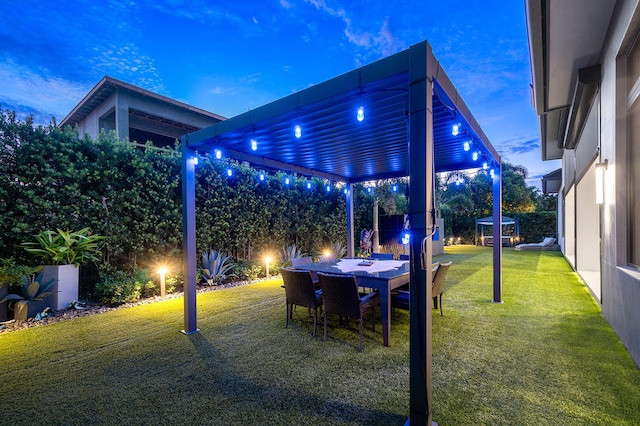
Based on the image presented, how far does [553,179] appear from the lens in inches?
562

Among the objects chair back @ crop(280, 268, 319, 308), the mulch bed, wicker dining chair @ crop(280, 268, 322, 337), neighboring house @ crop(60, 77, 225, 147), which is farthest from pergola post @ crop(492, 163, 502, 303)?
neighboring house @ crop(60, 77, 225, 147)

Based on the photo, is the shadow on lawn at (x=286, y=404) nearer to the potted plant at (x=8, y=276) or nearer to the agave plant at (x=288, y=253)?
the potted plant at (x=8, y=276)

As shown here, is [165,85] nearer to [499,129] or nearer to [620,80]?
[620,80]

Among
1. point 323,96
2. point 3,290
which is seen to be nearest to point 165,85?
point 3,290

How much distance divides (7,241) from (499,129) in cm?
4120

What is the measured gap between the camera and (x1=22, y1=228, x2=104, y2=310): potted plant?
4539 millimetres

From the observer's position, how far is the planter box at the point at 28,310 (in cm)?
423

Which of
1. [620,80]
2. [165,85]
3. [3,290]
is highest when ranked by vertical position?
[165,85]

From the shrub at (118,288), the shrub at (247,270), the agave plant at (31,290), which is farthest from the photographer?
the shrub at (247,270)

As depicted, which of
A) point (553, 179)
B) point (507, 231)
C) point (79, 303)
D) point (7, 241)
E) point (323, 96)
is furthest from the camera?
point (507, 231)

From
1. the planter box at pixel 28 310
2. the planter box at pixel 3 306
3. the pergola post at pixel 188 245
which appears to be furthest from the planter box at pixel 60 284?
the pergola post at pixel 188 245

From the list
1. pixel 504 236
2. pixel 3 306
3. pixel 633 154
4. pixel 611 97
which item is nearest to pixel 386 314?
pixel 633 154

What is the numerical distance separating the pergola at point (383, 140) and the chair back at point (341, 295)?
4.05 feet

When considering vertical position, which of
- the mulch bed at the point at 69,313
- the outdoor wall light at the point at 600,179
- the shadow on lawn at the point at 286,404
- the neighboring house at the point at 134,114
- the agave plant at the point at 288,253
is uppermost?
the neighboring house at the point at 134,114
